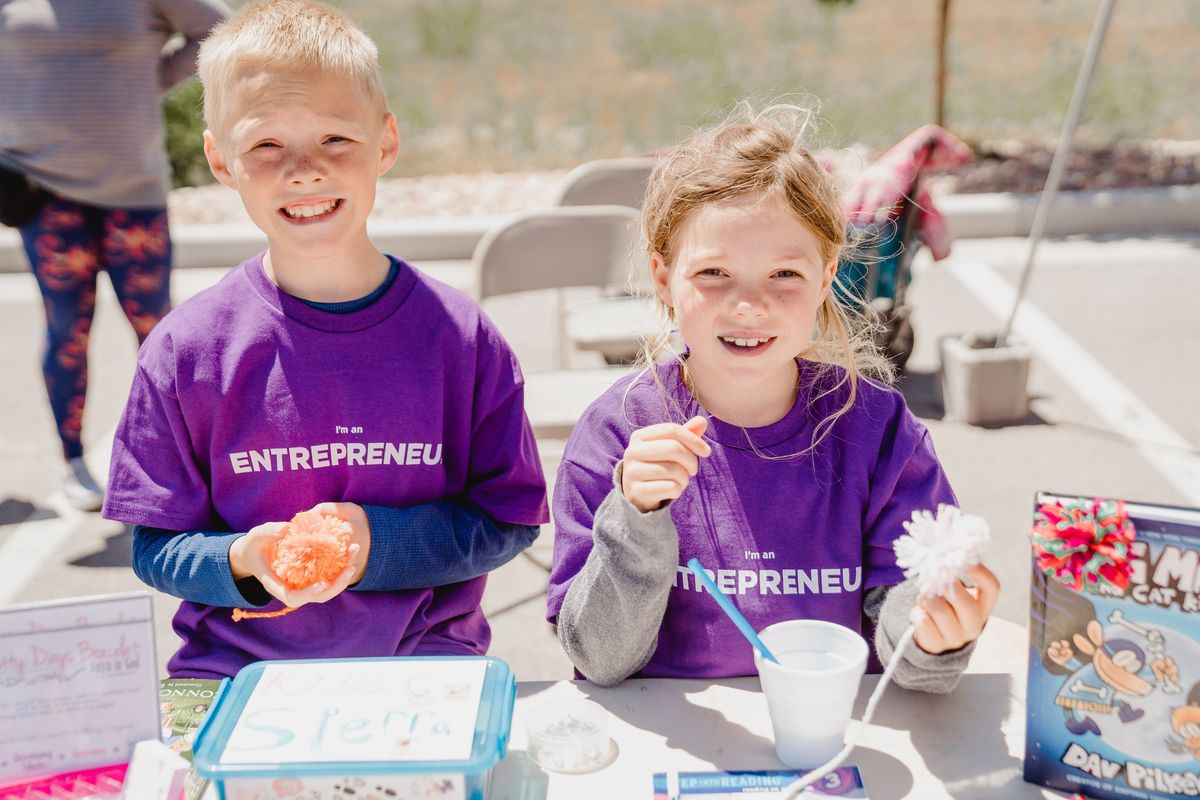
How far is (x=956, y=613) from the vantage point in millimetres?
1204

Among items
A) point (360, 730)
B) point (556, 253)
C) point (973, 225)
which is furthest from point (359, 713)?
point (973, 225)

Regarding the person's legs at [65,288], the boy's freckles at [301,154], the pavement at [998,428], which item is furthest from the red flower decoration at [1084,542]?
the person's legs at [65,288]

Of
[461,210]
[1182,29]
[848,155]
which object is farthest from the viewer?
[1182,29]

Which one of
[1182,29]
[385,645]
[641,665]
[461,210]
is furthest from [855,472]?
[1182,29]

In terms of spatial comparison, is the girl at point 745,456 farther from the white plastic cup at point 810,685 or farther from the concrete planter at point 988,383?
the concrete planter at point 988,383

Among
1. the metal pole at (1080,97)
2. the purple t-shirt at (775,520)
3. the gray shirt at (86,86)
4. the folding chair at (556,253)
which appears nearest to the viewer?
the purple t-shirt at (775,520)

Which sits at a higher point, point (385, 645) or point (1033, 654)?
point (1033, 654)

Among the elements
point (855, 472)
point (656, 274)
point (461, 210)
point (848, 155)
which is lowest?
point (461, 210)

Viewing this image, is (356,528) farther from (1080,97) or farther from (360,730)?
(1080,97)

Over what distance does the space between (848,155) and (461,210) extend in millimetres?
6785

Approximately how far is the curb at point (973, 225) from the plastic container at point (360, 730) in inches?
253

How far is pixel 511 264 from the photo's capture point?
3.62 m

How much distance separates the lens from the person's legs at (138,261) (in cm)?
361

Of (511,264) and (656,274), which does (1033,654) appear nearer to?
(656,274)
